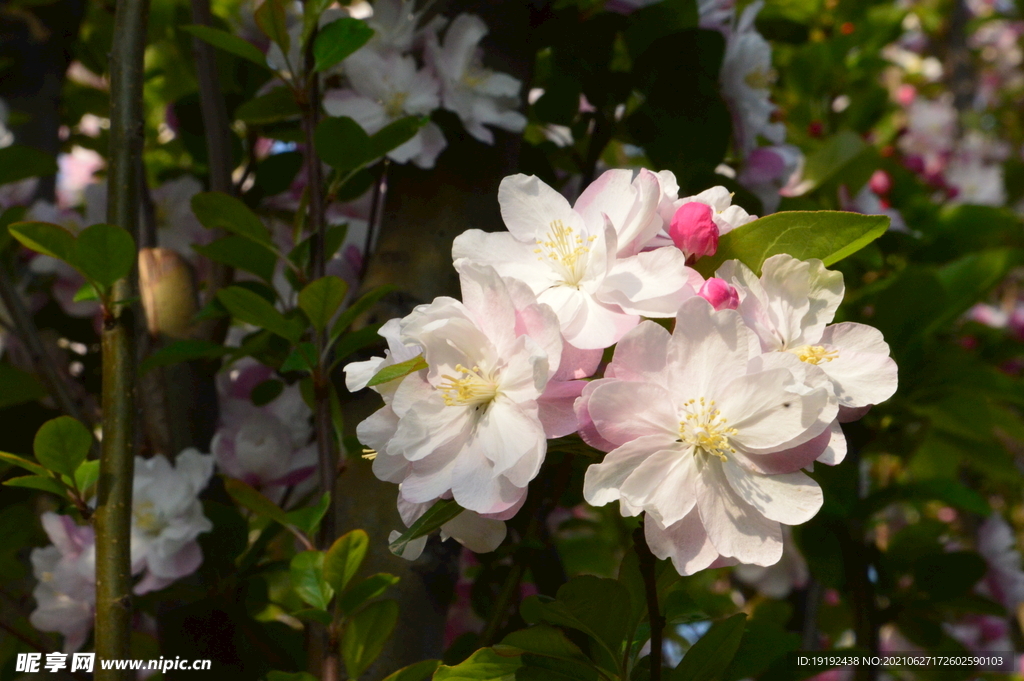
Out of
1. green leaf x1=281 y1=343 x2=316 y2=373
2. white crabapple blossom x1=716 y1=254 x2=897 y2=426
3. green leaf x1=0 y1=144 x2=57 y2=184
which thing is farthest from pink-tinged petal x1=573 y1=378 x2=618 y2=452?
green leaf x1=0 y1=144 x2=57 y2=184

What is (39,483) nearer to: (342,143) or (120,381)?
(120,381)

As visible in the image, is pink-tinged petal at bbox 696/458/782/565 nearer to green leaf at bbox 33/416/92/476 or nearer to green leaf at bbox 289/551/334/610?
green leaf at bbox 289/551/334/610

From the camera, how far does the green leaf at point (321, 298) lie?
0.72 metres

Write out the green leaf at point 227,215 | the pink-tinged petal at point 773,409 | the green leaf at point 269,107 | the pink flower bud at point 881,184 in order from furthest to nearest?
the pink flower bud at point 881,184 < the green leaf at point 269,107 < the green leaf at point 227,215 < the pink-tinged petal at point 773,409

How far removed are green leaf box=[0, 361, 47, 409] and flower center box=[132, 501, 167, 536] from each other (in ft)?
0.74

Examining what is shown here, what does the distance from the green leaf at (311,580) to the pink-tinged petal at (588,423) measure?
27 centimetres

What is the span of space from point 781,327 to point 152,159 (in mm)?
1325

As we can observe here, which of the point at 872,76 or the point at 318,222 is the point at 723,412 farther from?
the point at 872,76

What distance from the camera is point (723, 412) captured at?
0.51m

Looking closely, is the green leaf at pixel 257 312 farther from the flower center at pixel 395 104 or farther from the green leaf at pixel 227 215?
the flower center at pixel 395 104

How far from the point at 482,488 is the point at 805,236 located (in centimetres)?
26

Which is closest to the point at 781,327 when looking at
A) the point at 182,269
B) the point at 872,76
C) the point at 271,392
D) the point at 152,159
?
the point at 271,392

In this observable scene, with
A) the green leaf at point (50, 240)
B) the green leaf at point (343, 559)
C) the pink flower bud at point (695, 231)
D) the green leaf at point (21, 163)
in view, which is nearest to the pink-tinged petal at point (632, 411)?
the pink flower bud at point (695, 231)

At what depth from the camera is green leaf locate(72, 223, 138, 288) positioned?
0.66 m
